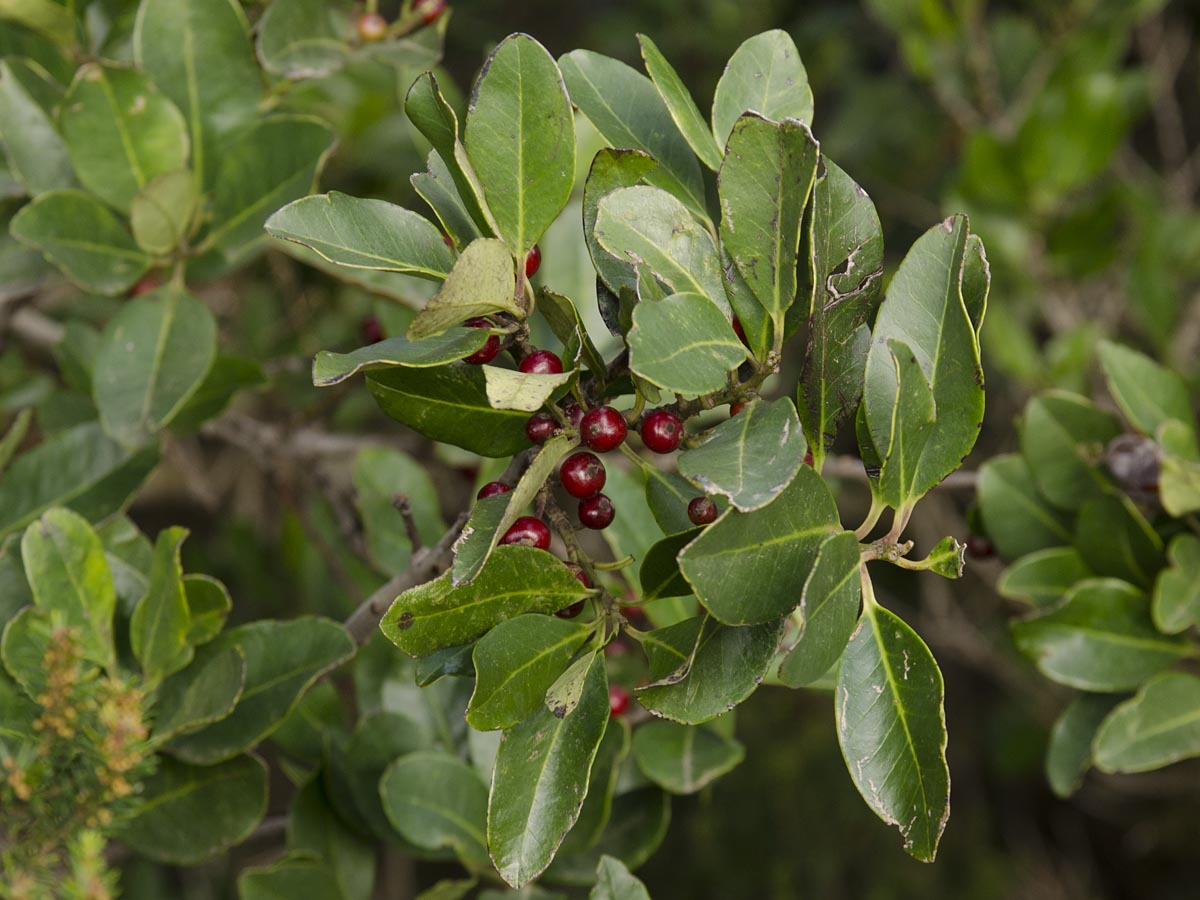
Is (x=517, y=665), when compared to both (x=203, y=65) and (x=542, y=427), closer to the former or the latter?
(x=542, y=427)

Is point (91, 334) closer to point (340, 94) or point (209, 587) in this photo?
point (209, 587)

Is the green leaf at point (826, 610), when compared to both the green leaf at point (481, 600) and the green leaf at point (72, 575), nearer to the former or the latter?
the green leaf at point (481, 600)

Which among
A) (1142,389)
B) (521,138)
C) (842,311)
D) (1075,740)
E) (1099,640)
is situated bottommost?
(1075,740)

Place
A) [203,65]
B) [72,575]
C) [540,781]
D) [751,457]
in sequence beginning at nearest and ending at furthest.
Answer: [751,457]
[540,781]
[72,575]
[203,65]

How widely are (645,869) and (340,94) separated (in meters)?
1.80

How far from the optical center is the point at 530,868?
690 millimetres

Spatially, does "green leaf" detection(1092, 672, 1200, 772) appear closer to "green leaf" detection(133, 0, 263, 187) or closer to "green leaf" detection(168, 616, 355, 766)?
"green leaf" detection(168, 616, 355, 766)

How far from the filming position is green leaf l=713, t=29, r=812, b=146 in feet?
2.53

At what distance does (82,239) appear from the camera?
106cm

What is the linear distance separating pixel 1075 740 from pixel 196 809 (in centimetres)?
86

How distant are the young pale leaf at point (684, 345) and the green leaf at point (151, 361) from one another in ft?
1.84

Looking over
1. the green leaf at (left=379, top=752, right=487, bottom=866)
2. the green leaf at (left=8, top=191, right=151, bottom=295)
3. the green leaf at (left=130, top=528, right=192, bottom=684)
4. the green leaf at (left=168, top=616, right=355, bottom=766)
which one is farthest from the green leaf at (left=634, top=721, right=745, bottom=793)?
the green leaf at (left=8, top=191, right=151, bottom=295)

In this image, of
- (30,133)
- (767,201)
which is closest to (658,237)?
(767,201)

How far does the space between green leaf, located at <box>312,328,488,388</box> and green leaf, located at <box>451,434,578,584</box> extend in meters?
0.08
